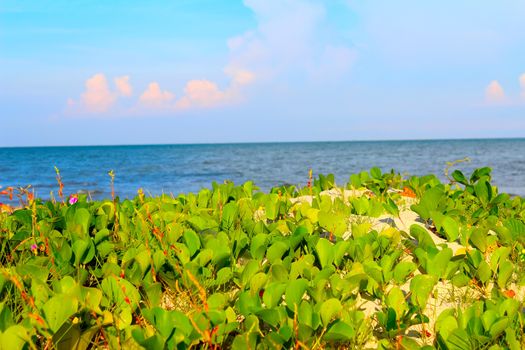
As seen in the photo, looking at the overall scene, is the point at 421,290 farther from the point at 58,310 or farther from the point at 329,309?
the point at 58,310

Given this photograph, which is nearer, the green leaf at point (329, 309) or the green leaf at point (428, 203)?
the green leaf at point (329, 309)

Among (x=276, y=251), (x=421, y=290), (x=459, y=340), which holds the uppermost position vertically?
(x=276, y=251)

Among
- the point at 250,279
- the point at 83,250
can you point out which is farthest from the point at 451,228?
the point at 83,250

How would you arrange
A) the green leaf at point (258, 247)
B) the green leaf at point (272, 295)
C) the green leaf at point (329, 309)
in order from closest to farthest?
the green leaf at point (329, 309)
the green leaf at point (272, 295)
the green leaf at point (258, 247)

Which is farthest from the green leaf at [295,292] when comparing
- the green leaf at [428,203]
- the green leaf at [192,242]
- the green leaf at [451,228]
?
the green leaf at [428,203]

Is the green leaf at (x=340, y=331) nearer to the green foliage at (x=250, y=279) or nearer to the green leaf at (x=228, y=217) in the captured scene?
the green foliage at (x=250, y=279)

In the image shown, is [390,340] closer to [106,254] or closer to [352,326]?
[352,326]

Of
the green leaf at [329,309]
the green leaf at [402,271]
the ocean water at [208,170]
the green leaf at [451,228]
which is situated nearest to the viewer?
the green leaf at [329,309]

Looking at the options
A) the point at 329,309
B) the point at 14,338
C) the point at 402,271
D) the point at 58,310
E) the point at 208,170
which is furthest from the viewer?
the point at 208,170

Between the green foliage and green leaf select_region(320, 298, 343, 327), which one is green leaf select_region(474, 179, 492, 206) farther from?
green leaf select_region(320, 298, 343, 327)

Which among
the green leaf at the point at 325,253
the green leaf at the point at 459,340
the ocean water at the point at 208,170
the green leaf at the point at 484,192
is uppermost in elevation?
the green leaf at the point at 484,192

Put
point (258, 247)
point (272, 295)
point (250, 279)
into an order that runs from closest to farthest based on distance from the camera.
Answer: point (272, 295) < point (250, 279) < point (258, 247)

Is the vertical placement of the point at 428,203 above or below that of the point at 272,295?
above

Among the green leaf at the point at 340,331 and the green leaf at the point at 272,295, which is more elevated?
the green leaf at the point at 272,295
